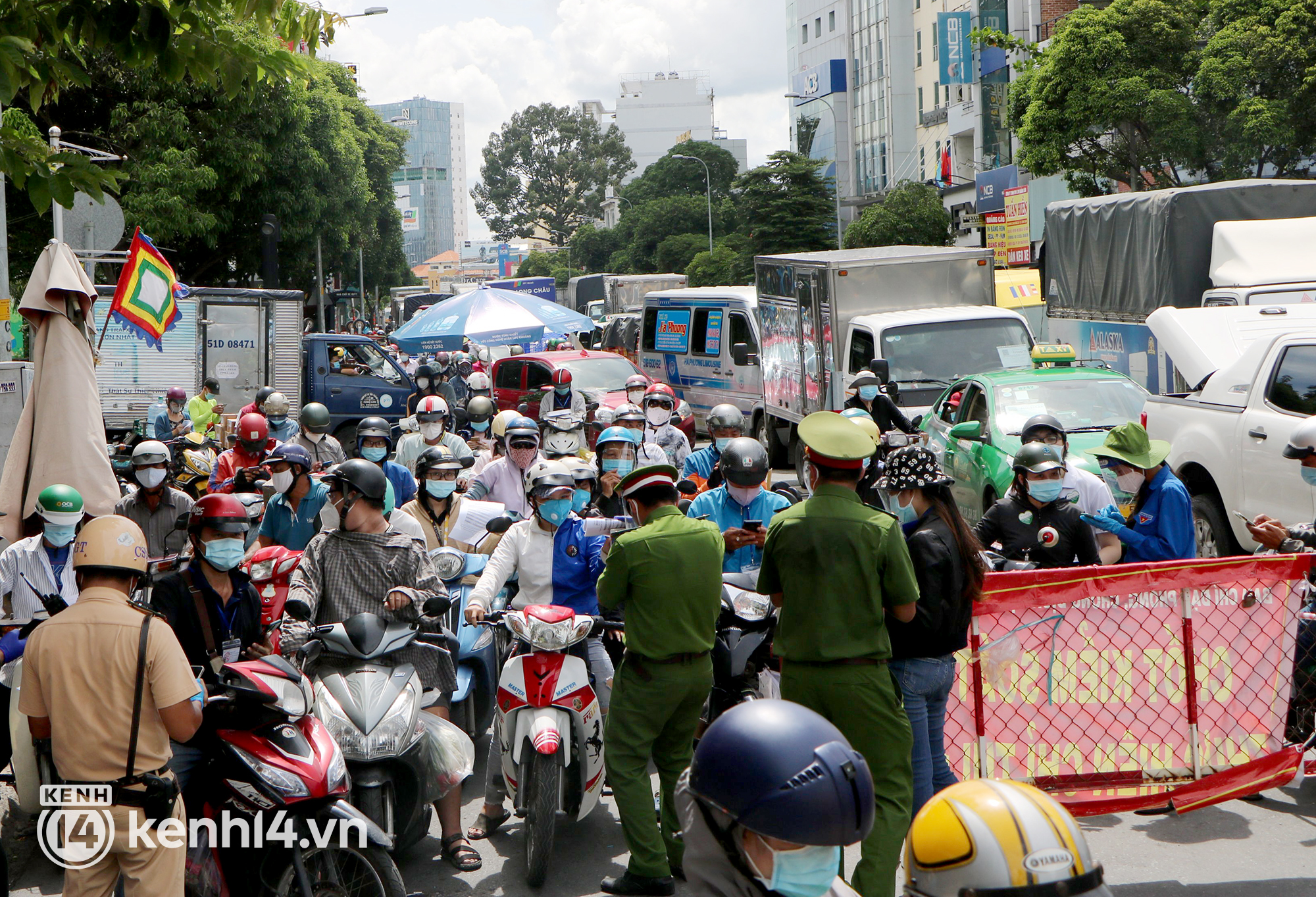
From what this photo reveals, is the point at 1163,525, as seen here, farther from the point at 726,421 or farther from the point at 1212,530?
the point at 726,421

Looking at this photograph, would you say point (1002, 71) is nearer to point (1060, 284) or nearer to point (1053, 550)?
point (1060, 284)

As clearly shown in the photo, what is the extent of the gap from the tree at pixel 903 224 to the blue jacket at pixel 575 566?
40.3 metres

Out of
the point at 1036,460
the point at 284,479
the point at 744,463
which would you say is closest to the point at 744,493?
the point at 744,463

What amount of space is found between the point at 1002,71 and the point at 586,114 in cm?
6217

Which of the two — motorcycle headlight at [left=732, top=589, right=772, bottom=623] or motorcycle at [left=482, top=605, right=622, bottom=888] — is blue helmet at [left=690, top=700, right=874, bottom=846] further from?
motorcycle headlight at [left=732, top=589, right=772, bottom=623]

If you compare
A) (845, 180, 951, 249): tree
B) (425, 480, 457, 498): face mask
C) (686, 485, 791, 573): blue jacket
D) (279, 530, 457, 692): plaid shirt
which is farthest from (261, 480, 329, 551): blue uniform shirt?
(845, 180, 951, 249): tree

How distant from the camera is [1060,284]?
17422 millimetres

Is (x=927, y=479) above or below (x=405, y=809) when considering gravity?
above

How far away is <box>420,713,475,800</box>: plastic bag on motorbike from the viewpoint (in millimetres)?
5160

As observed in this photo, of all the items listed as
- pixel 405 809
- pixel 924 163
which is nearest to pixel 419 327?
pixel 405 809

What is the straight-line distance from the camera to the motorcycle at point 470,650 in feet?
19.0

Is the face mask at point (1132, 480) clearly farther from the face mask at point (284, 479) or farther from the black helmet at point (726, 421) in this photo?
the face mask at point (284, 479)

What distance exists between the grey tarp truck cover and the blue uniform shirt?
385 inches

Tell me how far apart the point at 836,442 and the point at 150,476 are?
16.3 feet
